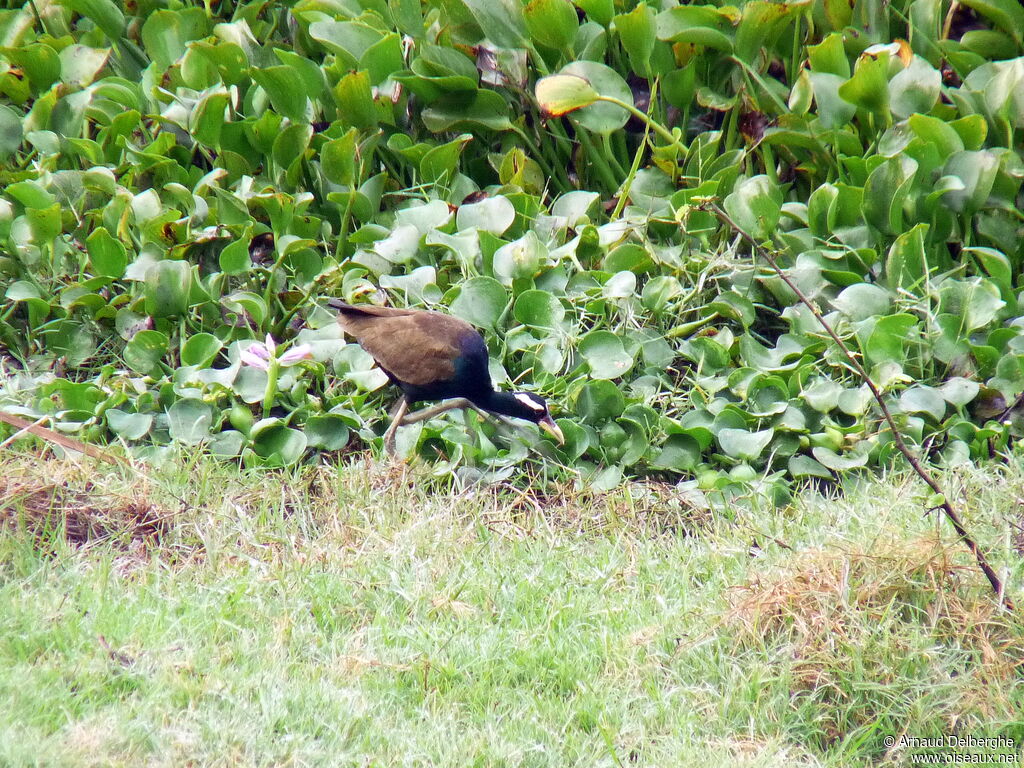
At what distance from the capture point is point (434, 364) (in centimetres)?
371

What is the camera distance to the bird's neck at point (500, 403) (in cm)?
373

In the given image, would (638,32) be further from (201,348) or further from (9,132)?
(9,132)

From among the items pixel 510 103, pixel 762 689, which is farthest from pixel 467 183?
pixel 762 689

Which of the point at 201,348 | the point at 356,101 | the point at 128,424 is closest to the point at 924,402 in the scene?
the point at 356,101

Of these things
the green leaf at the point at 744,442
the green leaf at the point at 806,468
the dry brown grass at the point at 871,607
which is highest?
the dry brown grass at the point at 871,607

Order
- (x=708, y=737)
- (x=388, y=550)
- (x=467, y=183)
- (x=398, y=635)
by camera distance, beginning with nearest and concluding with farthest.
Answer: (x=708, y=737) < (x=398, y=635) < (x=388, y=550) < (x=467, y=183)

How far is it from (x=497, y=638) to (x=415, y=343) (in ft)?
4.24

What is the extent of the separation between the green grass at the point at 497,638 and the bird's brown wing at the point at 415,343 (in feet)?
1.85

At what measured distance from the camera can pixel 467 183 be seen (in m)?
4.57

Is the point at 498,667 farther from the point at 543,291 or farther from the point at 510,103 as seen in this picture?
the point at 510,103

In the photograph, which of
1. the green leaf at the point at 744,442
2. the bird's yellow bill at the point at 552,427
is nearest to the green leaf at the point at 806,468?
the green leaf at the point at 744,442

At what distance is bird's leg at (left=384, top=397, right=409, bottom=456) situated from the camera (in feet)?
12.4

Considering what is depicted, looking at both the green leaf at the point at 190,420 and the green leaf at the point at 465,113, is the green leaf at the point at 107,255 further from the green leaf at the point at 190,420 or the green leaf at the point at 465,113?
the green leaf at the point at 465,113

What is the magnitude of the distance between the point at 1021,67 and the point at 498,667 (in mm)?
3120
